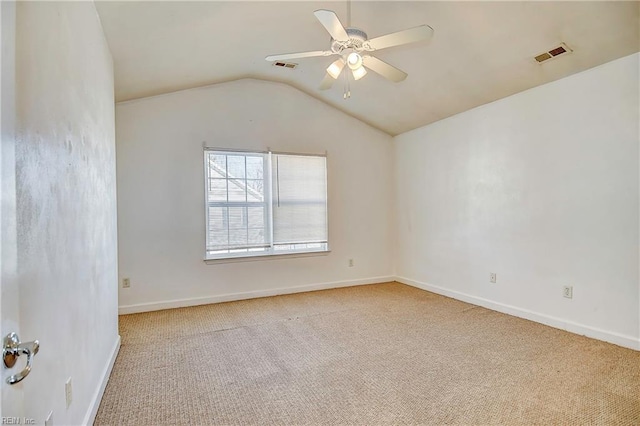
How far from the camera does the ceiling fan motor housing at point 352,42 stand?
2179 mm

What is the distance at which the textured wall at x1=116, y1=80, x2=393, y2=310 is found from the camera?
3979 millimetres

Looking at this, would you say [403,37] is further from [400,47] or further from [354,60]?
[400,47]

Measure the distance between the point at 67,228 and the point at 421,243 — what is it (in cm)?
439

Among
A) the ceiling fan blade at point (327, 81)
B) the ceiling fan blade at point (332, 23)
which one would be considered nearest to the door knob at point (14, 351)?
the ceiling fan blade at point (332, 23)

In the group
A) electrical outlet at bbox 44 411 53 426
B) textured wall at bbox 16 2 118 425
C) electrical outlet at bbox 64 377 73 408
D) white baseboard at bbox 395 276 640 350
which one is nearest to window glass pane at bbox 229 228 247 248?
textured wall at bbox 16 2 118 425

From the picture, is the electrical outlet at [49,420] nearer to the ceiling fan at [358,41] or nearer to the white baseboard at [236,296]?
the ceiling fan at [358,41]

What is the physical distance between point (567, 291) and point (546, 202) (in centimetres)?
88

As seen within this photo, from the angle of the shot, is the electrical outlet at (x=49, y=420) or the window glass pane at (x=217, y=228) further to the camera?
the window glass pane at (x=217, y=228)

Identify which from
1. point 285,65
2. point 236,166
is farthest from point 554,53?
point 236,166

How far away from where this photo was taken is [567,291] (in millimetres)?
3234

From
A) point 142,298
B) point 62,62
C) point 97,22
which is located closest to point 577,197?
point 62,62

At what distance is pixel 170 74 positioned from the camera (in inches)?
140

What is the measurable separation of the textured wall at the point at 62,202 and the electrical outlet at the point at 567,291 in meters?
3.94

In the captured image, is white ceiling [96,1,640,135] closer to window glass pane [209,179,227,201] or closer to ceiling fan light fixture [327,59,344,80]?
ceiling fan light fixture [327,59,344,80]
